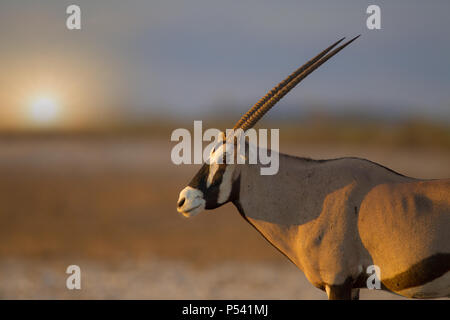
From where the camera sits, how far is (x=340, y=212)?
4113mm

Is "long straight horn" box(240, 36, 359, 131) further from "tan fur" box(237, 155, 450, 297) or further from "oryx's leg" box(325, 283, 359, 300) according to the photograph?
"oryx's leg" box(325, 283, 359, 300)

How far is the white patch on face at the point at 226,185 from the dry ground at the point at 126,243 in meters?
6.45

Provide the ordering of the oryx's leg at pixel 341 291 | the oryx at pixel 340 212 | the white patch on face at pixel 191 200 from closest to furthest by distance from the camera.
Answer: the oryx at pixel 340 212
the oryx's leg at pixel 341 291
the white patch on face at pixel 191 200

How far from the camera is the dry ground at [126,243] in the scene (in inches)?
437

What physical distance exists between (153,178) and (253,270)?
62.6 ft

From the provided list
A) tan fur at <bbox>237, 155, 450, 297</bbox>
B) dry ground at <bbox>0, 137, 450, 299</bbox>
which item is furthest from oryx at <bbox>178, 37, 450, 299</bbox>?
dry ground at <bbox>0, 137, 450, 299</bbox>

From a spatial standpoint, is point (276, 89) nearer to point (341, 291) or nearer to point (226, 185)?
point (226, 185)

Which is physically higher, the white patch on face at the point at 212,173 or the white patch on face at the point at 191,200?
the white patch on face at the point at 212,173

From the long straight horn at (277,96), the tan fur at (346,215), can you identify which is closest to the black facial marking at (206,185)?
the tan fur at (346,215)

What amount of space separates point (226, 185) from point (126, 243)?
41.0ft

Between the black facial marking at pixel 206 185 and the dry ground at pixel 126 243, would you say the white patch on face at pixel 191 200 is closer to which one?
the black facial marking at pixel 206 185

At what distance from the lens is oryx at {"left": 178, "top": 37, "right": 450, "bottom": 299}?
390 centimetres

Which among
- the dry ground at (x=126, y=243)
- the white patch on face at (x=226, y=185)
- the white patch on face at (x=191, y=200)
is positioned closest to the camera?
the white patch on face at (x=191, y=200)

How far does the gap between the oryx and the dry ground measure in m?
6.38
